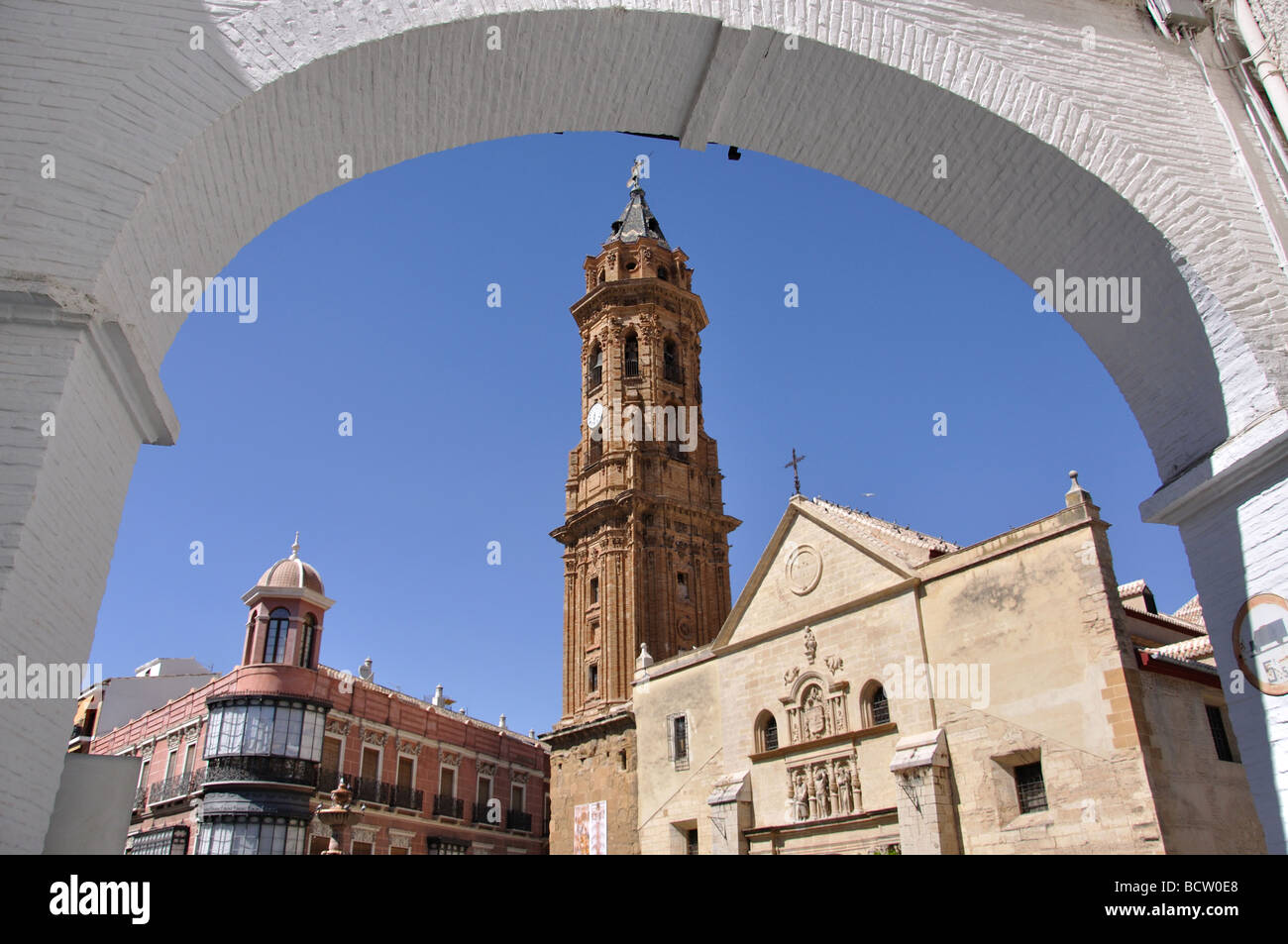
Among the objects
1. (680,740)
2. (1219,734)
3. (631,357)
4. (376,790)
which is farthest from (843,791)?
(631,357)

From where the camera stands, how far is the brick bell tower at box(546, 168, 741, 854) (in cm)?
2783

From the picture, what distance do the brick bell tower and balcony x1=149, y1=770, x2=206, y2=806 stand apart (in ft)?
32.5

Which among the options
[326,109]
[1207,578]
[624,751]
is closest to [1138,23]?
[1207,578]

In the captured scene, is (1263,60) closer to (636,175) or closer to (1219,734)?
(1219,734)

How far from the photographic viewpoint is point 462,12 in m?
4.43

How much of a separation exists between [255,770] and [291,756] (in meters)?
0.90

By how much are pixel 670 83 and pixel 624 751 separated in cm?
2326

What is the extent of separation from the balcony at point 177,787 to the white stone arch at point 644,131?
2295 centimetres

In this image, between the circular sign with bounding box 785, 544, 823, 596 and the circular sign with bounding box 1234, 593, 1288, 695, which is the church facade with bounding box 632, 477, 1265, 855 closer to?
the circular sign with bounding box 785, 544, 823, 596

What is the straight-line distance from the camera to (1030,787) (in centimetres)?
1500

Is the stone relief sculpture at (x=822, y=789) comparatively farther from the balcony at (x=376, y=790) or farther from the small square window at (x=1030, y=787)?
the balcony at (x=376, y=790)

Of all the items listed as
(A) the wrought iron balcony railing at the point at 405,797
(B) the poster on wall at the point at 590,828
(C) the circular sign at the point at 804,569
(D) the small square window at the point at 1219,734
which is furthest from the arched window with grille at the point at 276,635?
(D) the small square window at the point at 1219,734

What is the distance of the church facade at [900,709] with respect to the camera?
555 inches

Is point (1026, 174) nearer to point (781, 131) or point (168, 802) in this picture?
point (781, 131)
